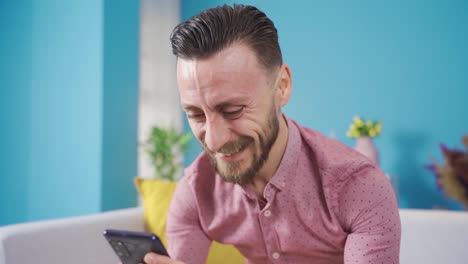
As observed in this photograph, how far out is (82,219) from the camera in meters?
2.18

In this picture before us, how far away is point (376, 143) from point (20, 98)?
3015 mm

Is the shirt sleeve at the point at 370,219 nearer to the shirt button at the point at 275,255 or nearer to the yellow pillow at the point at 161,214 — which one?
the shirt button at the point at 275,255

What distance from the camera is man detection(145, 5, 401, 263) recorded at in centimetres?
121

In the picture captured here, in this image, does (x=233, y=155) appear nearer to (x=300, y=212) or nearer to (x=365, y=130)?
(x=300, y=212)

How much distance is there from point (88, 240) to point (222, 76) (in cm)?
125

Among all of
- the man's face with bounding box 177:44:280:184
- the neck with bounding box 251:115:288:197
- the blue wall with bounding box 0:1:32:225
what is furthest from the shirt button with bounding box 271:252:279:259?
the blue wall with bounding box 0:1:32:225

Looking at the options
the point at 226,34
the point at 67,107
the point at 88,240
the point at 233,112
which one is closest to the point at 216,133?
the point at 233,112

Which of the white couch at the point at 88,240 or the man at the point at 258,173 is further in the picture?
the white couch at the point at 88,240

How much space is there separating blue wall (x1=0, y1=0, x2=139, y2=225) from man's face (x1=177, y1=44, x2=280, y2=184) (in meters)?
2.98

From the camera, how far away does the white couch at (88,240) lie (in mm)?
1785

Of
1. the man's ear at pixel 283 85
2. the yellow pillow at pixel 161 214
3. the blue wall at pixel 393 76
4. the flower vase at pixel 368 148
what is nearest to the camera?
the man's ear at pixel 283 85

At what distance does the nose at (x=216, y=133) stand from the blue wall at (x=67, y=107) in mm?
3034

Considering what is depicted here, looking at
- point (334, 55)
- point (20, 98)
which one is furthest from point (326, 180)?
point (20, 98)

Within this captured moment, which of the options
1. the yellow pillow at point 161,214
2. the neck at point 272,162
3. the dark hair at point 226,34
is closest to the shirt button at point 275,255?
the neck at point 272,162
